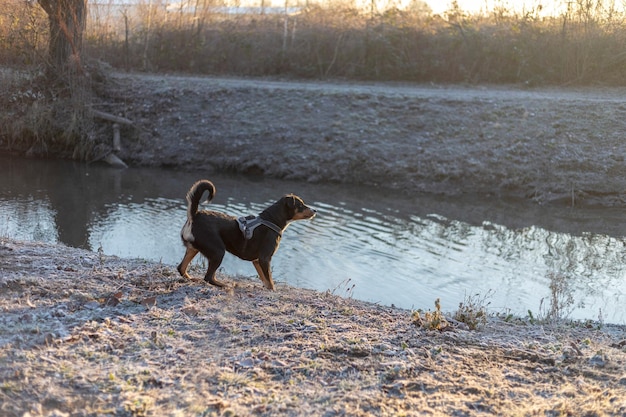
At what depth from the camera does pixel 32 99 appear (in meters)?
22.2

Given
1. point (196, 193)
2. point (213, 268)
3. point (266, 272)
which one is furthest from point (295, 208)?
point (196, 193)

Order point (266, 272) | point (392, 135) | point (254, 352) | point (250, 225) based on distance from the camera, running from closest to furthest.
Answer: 1. point (254, 352)
2. point (250, 225)
3. point (266, 272)
4. point (392, 135)

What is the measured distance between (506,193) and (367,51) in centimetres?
1306

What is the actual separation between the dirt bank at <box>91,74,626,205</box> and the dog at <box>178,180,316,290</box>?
446 inches

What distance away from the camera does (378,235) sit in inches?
539

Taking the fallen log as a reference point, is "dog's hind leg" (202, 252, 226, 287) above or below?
below

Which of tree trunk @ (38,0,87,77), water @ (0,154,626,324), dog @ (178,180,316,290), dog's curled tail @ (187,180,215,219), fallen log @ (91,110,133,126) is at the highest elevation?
tree trunk @ (38,0,87,77)

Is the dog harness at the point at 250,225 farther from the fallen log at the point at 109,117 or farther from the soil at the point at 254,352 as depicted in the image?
the fallen log at the point at 109,117

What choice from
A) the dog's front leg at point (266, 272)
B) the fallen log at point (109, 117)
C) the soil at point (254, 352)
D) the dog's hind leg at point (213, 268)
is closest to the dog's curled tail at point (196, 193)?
the dog's hind leg at point (213, 268)

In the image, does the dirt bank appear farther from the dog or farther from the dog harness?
the dog harness

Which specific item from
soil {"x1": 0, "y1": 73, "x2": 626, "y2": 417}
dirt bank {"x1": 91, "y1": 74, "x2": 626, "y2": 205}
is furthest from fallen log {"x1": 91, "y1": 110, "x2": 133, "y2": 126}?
soil {"x1": 0, "y1": 73, "x2": 626, "y2": 417}

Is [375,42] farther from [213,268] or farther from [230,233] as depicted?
[213,268]

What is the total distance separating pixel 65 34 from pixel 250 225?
17.0 m

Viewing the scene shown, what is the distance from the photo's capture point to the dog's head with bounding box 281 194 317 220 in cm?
855
